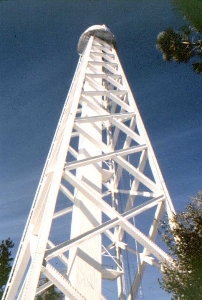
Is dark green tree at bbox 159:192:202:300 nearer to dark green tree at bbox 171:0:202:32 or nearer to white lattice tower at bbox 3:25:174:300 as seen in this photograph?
white lattice tower at bbox 3:25:174:300

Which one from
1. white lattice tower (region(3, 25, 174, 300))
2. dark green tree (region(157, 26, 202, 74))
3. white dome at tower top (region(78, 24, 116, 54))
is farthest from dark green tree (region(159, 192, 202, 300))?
white dome at tower top (region(78, 24, 116, 54))

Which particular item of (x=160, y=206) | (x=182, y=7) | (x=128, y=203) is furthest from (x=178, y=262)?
(x=182, y=7)

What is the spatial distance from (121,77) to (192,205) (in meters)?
9.69

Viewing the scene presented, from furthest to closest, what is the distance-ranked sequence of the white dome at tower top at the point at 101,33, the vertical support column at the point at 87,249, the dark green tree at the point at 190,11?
the white dome at tower top at the point at 101,33 < the dark green tree at the point at 190,11 < the vertical support column at the point at 87,249

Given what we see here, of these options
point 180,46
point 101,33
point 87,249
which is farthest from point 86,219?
point 101,33

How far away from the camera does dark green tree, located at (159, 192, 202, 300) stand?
4784 mm

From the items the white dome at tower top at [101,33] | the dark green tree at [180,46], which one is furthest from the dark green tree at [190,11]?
the white dome at tower top at [101,33]

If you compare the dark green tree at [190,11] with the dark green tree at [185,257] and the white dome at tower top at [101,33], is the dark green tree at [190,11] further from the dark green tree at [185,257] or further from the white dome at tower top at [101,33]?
the white dome at tower top at [101,33]

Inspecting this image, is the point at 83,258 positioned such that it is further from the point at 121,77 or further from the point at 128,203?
the point at 121,77

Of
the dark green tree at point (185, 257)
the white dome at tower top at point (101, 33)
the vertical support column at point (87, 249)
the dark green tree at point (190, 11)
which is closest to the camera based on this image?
the dark green tree at point (185, 257)

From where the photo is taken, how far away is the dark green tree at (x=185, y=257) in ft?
15.7

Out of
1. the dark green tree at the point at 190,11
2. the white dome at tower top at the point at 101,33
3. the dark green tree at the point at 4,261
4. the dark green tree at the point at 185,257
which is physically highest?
the white dome at tower top at the point at 101,33

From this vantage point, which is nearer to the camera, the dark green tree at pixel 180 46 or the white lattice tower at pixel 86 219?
the white lattice tower at pixel 86 219

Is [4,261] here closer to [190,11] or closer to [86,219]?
[86,219]
